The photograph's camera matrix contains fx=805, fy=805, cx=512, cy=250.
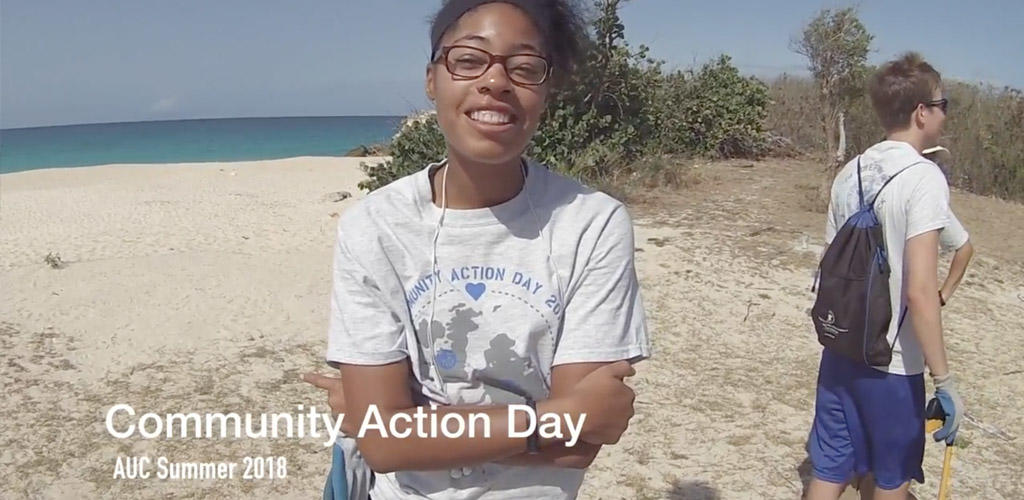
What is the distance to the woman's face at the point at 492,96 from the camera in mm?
1420

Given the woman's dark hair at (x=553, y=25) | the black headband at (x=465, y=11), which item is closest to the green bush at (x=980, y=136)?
the woman's dark hair at (x=553, y=25)

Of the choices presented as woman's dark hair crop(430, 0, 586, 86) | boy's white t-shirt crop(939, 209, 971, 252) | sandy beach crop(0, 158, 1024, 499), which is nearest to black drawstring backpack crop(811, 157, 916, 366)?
boy's white t-shirt crop(939, 209, 971, 252)

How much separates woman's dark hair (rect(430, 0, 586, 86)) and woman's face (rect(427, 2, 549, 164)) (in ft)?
0.05

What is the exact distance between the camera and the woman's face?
1420mm

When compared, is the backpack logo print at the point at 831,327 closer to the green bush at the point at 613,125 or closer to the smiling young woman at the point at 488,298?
the smiling young woman at the point at 488,298

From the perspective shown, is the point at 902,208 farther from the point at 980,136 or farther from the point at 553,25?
the point at 980,136

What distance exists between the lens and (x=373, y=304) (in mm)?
1404

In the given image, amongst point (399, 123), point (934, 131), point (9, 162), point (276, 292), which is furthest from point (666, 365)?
point (9, 162)

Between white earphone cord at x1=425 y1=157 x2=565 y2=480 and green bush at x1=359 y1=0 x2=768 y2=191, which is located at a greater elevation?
green bush at x1=359 y1=0 x2=768 y2=191

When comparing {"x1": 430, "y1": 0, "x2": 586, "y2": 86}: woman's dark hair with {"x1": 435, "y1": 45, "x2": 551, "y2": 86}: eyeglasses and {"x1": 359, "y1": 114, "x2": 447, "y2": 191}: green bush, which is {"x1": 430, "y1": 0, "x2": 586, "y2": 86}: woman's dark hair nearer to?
{"x1": 435, "y1": 45, "x2": 551, "y2": 86}: eyeglasses

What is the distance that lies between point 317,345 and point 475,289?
3967 mm

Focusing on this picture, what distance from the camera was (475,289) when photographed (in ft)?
4.58

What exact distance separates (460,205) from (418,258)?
0.44 feet

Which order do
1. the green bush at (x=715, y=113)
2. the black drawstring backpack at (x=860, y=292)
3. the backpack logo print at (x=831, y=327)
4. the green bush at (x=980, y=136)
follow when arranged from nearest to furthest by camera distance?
1. the black drawstring backpack at (x=860, y=292)
2. the backpack logo print at (x=831, y=327)
3. the green bush at (x=980, y=136)
4. the green bush at (x=715, y=113)
